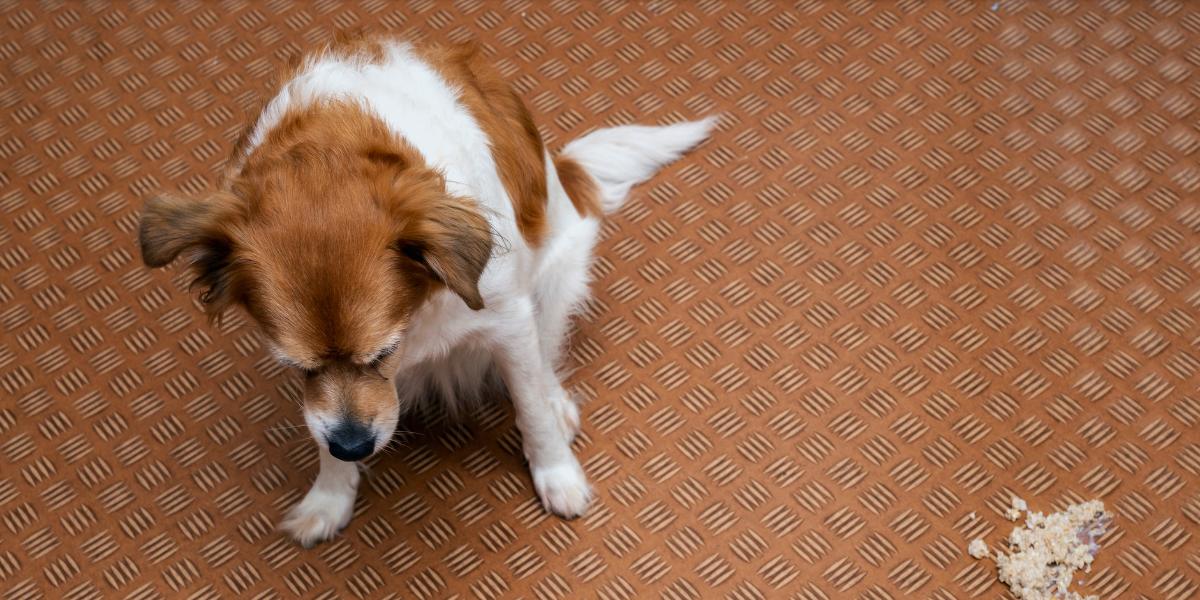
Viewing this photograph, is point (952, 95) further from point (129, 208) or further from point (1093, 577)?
point (129, 208)

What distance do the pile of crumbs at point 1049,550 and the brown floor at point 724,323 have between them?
0.14 ft

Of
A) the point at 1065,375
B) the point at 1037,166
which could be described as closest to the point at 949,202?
the point at 1037,166

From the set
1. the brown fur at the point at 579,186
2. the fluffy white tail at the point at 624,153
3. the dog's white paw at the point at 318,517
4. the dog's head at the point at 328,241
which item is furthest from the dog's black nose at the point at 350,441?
the fluffy white tail at the point at 624,153

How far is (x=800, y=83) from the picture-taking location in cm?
356

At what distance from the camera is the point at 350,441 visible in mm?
2236

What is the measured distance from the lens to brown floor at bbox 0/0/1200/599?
272cm

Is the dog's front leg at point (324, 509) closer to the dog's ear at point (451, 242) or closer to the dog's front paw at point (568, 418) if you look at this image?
the dog's front paw at point (568, 418)

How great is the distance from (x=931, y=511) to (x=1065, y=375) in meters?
0.54

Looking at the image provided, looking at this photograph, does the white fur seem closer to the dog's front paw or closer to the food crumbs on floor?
the dog's front paw

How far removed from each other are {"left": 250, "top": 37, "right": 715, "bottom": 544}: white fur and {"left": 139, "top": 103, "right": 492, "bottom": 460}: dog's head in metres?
0.11

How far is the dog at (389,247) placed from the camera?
1.99 metres

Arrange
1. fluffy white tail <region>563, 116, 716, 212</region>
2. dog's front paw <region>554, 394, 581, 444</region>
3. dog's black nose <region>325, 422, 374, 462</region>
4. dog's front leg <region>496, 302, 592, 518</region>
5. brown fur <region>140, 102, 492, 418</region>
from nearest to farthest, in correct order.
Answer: brown fur <region>140, 102, 492, 418</region> < dog's black nose <region>325, 422, 374, 462</region> < dog's front leg <region>496, 302, 592, 518</region> < dog's front paw <region>554, 394, 581, 444</region> < fluffy white tail <region>563, 116, 716, 212</region>

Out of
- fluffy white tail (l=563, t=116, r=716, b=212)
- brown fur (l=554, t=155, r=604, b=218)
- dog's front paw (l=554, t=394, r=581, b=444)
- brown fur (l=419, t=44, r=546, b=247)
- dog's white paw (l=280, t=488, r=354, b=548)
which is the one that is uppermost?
brown fur (l=419, t=44, r=546, b=247)

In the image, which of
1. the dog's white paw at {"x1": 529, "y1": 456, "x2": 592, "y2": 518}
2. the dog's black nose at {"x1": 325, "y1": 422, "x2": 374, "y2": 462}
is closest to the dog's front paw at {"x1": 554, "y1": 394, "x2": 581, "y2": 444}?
the dog's white paw at {"x1": 529, "y1": 456, "x2": 592, "y2": 518}
